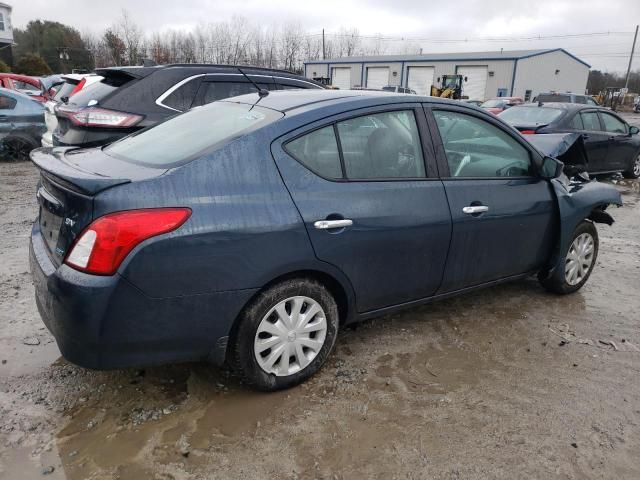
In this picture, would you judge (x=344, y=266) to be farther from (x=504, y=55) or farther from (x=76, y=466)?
(x=504, y=55)

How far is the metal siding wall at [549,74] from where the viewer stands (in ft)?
150

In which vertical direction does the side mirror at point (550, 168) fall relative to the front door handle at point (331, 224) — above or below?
above

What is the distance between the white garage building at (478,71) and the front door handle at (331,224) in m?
43.5

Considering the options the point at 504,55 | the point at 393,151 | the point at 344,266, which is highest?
the point at 504,55

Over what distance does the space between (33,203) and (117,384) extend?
5.25 meters

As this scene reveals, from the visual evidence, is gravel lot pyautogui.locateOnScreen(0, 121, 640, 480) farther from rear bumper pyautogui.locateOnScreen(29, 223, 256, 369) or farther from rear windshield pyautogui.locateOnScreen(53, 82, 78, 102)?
rear windshield pyautogui.locateOnScreen(53, 82, 78, 102)

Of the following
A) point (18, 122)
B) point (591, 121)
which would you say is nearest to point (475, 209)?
point (591, 121)

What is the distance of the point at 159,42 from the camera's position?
52000 millimetres

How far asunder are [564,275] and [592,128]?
6.88 metres

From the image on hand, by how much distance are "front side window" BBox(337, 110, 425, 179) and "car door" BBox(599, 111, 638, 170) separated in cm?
868

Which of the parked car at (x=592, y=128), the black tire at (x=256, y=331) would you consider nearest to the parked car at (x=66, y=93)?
the black tire at (x=256, y=331)

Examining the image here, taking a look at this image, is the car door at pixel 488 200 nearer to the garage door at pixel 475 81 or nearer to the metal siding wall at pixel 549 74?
the metal siding wall at pixel 549 74

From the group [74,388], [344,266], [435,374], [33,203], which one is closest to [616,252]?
[435,374]

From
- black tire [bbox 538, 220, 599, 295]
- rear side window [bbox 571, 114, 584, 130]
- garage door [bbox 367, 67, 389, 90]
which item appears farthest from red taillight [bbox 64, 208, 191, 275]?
garage door [bbox 367, 67, 389, 90]
